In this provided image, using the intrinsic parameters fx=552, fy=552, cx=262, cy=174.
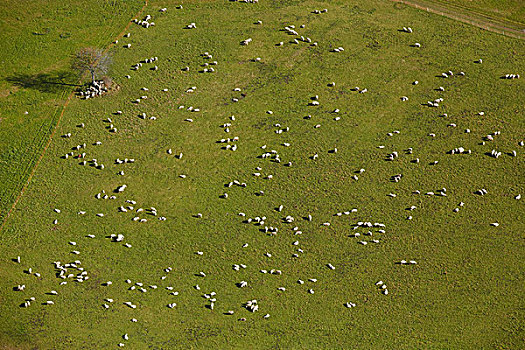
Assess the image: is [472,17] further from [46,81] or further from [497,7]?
[46,81]

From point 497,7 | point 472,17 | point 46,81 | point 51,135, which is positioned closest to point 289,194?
point 51,135

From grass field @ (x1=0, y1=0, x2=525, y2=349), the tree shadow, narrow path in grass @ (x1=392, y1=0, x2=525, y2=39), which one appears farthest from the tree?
narrow path in grass @ (x1=392, y1=0, x2=525, y2=39)

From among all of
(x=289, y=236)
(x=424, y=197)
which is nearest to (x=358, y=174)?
(x=424, y=197)

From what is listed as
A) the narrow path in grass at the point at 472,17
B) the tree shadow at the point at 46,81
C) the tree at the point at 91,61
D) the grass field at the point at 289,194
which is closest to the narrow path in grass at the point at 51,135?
the grass field at the point at 289,194

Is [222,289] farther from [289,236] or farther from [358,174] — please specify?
[358,174]

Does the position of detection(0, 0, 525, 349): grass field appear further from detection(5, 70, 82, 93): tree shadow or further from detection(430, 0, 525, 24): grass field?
detection(430, 0, 525, 24): grass field
